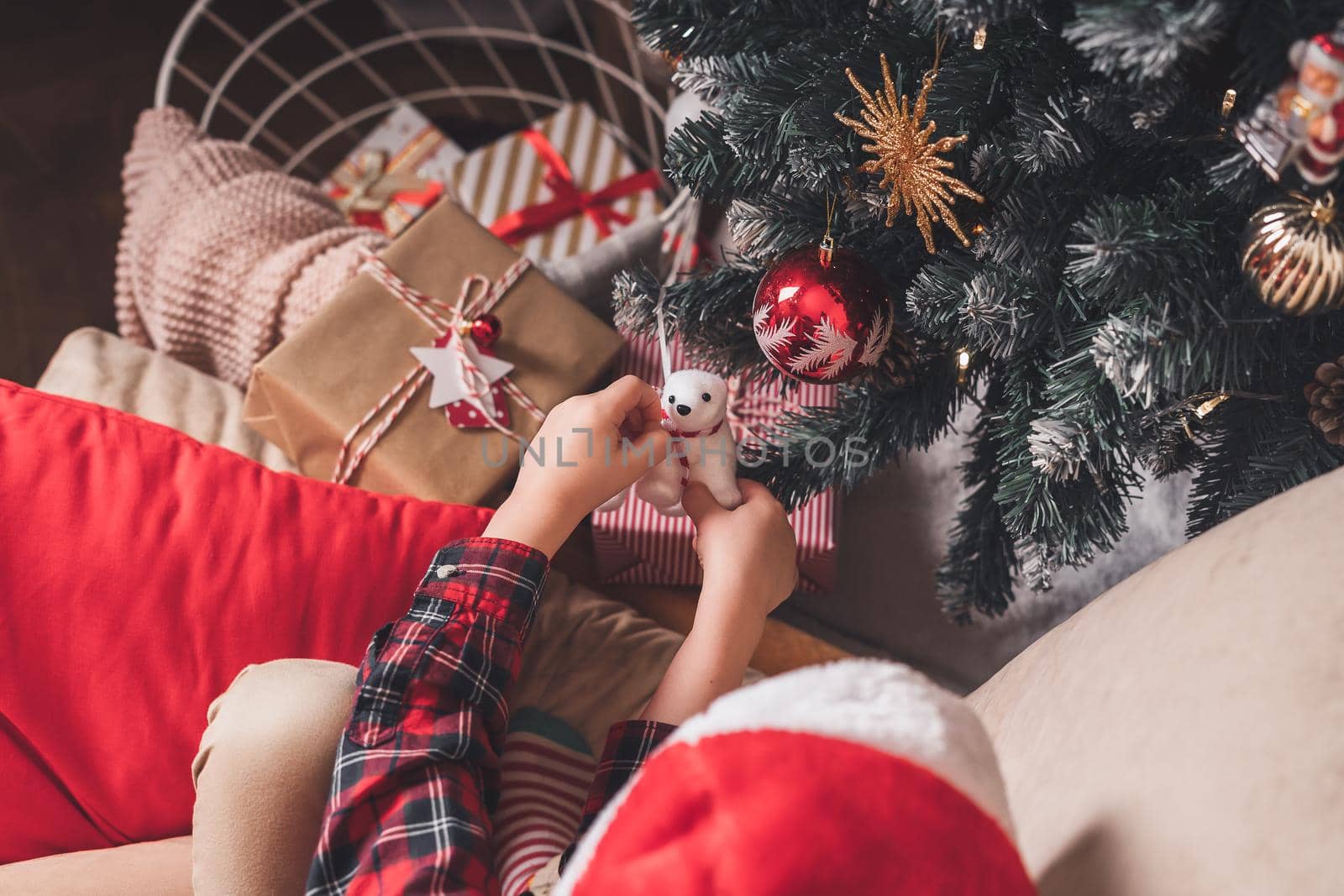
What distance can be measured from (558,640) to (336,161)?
101 cm

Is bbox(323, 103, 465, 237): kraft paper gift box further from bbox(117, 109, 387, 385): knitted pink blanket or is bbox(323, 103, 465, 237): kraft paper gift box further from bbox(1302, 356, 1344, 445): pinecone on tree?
bbox(1302, 356, 1344, 445): pinecone on tree

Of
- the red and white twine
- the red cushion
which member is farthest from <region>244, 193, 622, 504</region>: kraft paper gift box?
the red cushion

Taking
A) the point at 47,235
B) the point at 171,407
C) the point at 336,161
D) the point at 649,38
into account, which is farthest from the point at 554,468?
the point at 47,235

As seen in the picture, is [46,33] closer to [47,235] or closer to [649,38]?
[47,235]

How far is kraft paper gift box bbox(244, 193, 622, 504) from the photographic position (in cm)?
83

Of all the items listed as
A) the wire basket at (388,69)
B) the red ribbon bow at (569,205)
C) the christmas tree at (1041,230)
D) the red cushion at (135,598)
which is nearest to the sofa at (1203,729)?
the christmas tree at (1041,230)

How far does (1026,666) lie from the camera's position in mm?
533

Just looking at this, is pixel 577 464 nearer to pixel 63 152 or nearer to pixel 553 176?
pixel 553 176

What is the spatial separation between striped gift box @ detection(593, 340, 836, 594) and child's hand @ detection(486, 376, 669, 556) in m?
0.21

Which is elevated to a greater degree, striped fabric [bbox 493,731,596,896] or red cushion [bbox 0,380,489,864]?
red cushion [bbox 0,380,489,864]

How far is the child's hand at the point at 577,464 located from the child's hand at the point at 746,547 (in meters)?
0.05

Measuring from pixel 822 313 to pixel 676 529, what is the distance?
337 mm

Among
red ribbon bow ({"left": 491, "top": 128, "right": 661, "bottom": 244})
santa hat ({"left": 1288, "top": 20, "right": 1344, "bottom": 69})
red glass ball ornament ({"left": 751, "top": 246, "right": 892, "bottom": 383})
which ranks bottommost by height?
red ribbon bow ({"left": 491, "top": 128, "right": 661, "bottom": 244})

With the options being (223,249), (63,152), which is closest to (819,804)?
(223,249)
